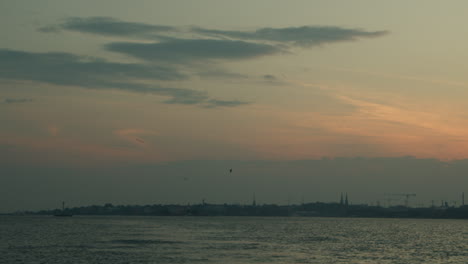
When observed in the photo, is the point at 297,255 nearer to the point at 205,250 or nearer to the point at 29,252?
the point at 205,250

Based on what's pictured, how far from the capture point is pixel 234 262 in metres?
70.6

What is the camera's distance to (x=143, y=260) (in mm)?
71750

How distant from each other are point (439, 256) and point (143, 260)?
136 feet

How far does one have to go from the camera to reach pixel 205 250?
86875 mm

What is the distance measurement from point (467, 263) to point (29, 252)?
5744 centimetres

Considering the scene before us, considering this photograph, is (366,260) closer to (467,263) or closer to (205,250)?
(467,263)

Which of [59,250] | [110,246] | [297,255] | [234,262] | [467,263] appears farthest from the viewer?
[110,246]

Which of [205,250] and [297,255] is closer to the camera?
[297,255]

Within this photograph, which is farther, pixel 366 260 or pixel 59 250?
pixel 59 250

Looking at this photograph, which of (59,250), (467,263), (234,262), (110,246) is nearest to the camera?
(234,262)

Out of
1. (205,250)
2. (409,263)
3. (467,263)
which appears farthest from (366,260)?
(205,250)

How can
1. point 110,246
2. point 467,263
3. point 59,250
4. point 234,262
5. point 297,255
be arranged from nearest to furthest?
point 234,262, point 467,263, point 297,255, point 59,250, point 110,246

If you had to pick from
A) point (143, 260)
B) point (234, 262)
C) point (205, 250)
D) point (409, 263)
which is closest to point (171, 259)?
point (143, 260)

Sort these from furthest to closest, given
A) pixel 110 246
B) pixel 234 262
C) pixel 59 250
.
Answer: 1. pixel 110 246
2. pixel 59 250
3. pixel 234 262
